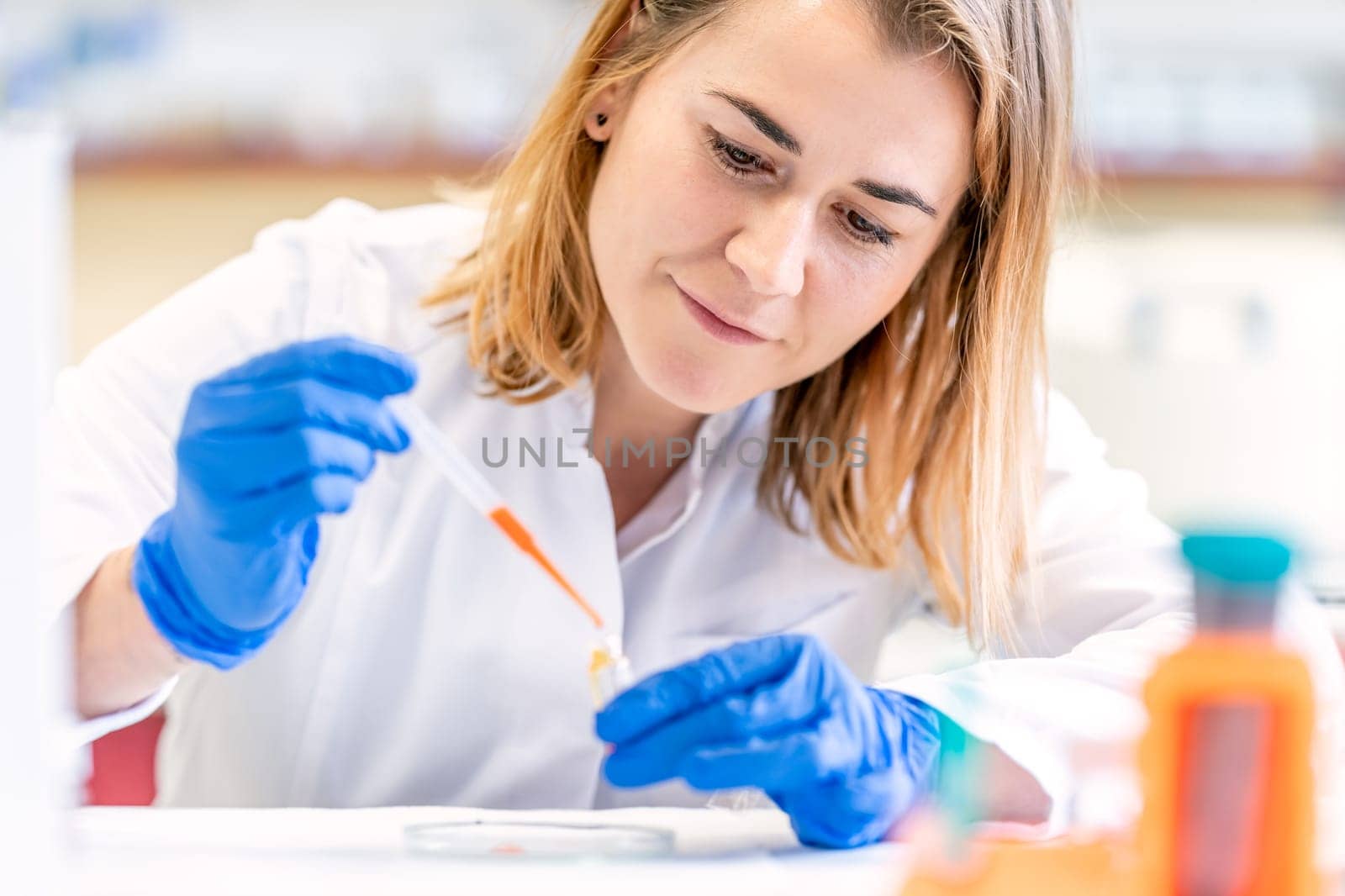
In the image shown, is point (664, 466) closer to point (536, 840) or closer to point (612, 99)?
point (612, 99)

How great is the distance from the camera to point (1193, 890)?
507mm

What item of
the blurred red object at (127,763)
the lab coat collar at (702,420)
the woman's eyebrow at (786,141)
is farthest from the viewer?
the blurred red object at (127,763)

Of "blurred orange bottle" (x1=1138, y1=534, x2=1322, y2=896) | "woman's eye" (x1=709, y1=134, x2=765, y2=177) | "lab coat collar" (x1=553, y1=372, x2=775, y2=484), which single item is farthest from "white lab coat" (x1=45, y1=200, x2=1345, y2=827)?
"blurred orange bottle" (x1=1138, y1=534, x2=1322, y2=896)

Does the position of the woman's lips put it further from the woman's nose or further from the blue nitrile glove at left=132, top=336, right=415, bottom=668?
the blue nitrile glove at left=132, top=336, right=415, bottom=668

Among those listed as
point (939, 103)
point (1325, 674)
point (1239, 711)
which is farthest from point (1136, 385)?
point (1239, 711)

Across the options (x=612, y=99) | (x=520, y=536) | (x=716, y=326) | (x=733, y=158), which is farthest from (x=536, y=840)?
→ (x=612, y=99)

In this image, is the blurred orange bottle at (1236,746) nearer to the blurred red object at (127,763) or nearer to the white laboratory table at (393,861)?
the white laboratory table at (393,861)

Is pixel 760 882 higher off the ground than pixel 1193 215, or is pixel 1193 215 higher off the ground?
pixel 1193 215

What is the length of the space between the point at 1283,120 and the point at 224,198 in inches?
82.8

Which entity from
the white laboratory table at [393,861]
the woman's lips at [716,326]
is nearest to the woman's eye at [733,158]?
the woman's lips at [716,326]

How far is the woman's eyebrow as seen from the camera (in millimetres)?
898

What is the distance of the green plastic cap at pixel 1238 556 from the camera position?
0.48 meters

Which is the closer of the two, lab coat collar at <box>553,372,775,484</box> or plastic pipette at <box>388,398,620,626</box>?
Result: plastic pipette at <box>388,398,620,626</box>

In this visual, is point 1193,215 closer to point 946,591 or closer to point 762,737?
point 946,591
